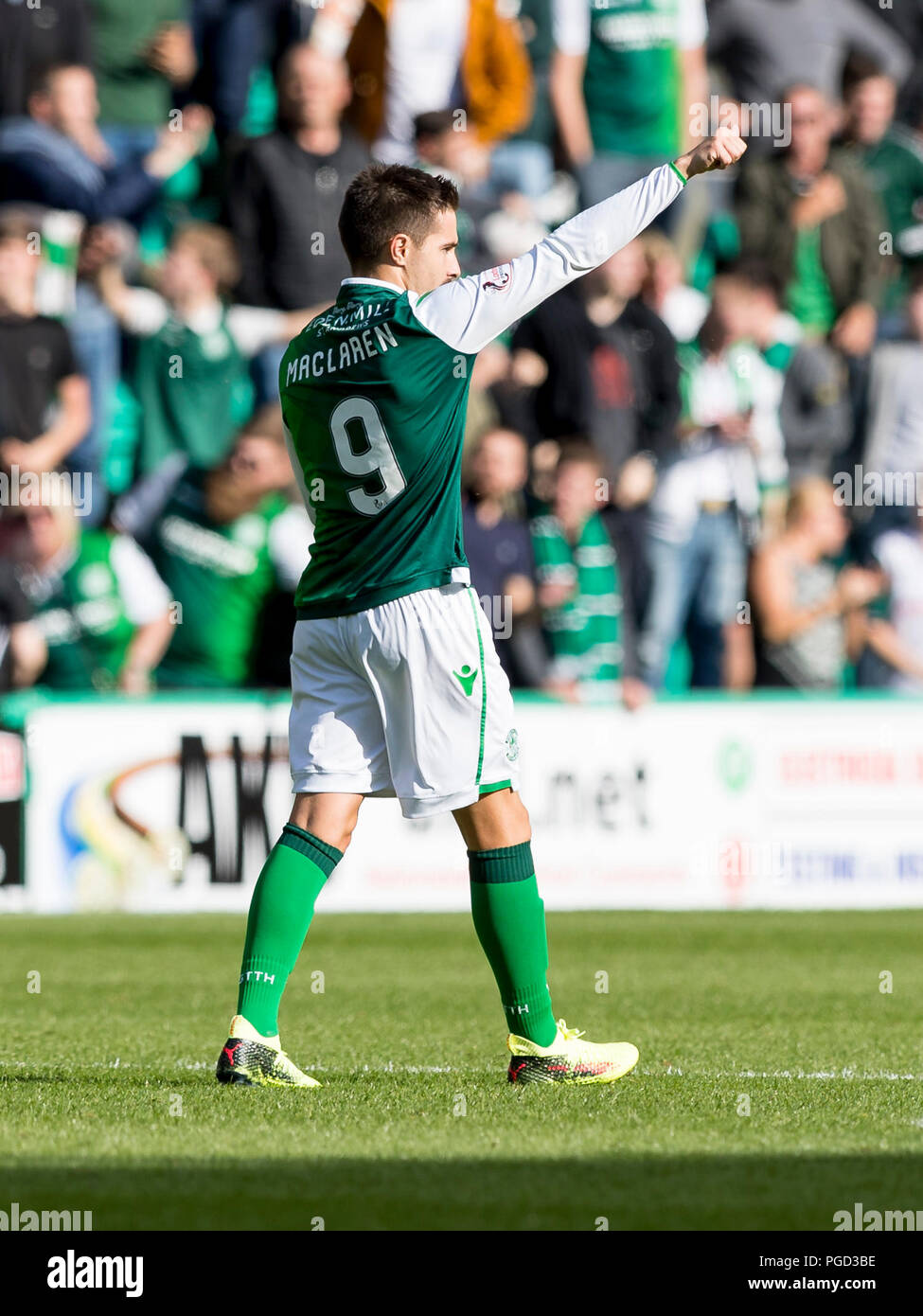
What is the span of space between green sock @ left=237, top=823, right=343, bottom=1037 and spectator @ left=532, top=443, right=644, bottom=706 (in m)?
7.58

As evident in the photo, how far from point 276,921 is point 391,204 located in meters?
1.96

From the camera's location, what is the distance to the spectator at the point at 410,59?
48.3 feet

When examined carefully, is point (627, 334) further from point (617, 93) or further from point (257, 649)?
point (257, 649)

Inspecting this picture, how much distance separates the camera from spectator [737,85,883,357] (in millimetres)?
15203

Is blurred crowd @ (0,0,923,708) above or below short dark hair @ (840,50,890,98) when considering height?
below

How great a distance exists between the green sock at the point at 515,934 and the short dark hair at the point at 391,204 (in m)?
1.69

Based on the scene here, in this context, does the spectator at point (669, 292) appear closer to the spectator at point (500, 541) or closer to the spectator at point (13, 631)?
the spectator at point (500, 541)

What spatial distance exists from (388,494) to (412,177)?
87 centimetres

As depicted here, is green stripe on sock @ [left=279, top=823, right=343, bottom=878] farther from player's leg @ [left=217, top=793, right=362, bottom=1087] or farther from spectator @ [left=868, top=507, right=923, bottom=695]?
spectator @ [left=868, top=507, right=923, bottom=695]

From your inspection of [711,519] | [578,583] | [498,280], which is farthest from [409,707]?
[711,519]

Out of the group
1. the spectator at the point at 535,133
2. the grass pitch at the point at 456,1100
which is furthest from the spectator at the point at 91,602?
the spectator at the point at 535,133

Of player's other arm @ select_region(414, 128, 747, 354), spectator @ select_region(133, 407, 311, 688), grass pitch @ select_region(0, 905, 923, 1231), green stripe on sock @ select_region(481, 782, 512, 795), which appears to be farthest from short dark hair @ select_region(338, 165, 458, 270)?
spectator @ select_region(133, 407, 311, 688)

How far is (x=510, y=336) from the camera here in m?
14.2
